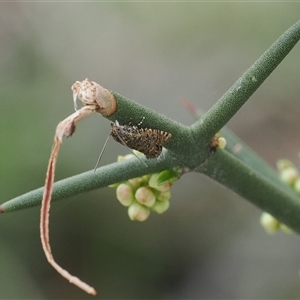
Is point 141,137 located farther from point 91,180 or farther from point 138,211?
point 138,211

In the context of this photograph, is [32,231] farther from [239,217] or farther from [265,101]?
[265,101]

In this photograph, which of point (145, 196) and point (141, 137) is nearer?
point (141, 137)

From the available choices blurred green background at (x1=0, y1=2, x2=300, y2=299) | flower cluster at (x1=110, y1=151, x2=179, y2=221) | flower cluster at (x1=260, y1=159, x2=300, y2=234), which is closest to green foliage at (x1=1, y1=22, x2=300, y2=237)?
flower cluster at (x1=110, y1=151, x2=179, y2=221)

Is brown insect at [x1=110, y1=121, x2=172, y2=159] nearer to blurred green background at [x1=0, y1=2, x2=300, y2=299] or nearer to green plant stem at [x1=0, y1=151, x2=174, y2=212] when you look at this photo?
green plant stem at [x1=0, y1=151, x2=174, y2=212]

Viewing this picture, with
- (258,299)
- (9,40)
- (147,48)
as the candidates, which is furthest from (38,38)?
(258,299)

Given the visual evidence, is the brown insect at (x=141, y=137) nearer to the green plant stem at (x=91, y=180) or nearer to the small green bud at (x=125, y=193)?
the green plant stem at (x=91, y=180)

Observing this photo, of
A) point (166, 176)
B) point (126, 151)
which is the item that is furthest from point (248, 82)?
point (126, 151)
